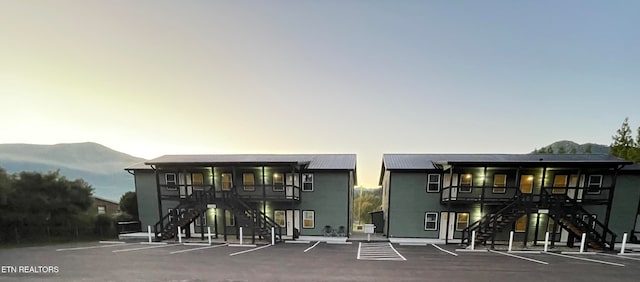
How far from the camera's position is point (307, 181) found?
16094 mm

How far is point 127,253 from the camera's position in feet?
35.0

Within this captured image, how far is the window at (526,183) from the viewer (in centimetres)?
1451

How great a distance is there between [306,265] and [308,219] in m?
7.52

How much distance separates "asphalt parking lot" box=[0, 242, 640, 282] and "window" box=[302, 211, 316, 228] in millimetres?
3777

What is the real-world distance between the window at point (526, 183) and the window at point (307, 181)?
Answer: 14280mm

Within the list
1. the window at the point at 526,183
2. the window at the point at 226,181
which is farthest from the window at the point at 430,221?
the window at the point at 226,181

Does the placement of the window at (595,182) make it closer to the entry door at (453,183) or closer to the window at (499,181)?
the window at (499,181)

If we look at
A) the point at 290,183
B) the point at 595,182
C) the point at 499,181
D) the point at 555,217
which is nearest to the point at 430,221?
the point at 499,181

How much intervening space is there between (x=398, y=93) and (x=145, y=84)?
22.6m

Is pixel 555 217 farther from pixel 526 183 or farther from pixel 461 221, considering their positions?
pixel 461 221

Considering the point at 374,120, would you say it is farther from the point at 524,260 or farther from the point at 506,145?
the point at 506,145

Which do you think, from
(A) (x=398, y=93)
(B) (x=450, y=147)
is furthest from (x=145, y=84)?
(B) (x=450, y=147)

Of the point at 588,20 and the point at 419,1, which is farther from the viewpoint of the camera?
the point at 588,20

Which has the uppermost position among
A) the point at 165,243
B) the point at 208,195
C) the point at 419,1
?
the point at 419,1
